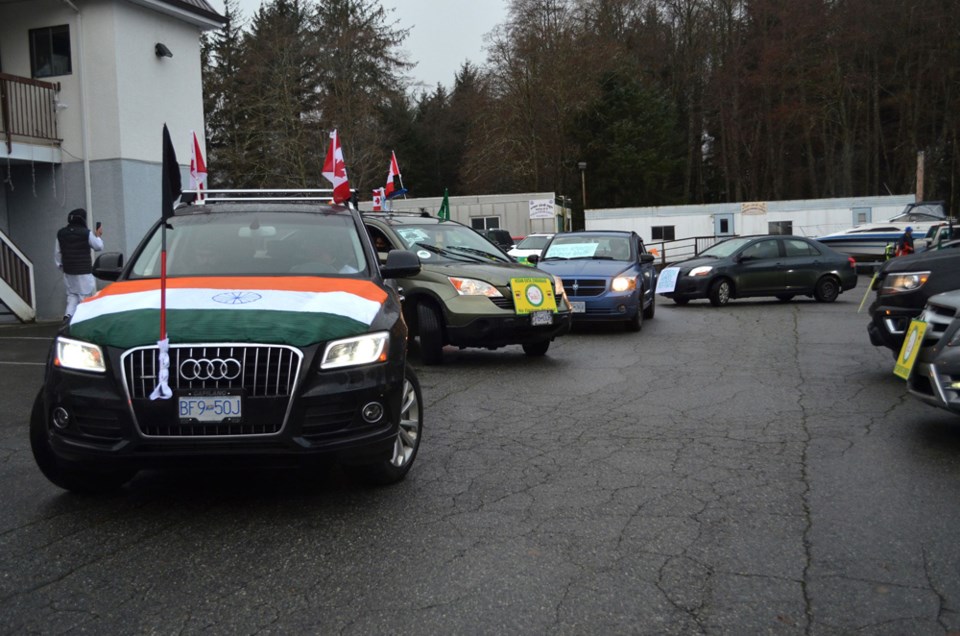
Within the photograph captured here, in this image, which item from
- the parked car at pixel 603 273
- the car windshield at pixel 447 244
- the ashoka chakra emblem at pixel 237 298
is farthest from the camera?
the parked car at pixel 603 273

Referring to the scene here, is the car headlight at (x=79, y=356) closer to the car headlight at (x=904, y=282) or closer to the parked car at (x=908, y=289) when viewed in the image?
the parked car at (x=908, y=289)

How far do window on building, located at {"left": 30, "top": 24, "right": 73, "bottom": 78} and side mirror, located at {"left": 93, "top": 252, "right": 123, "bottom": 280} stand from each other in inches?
593

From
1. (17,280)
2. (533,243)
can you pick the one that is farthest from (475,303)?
(533,243)

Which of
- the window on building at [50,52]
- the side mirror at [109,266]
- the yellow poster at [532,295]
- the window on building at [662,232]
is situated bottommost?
the yellow poster at [532,295]

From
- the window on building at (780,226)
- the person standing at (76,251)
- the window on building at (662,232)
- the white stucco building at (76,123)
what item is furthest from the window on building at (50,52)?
the window on building at (780,226)

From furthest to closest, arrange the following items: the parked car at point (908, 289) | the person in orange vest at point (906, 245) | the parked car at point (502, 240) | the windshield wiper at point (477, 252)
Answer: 1. the person in orange vest at point (906, 245)
2. the parked car at point (502, 240)
3. the windshield wiper at point (477, 252)
4. the parked car at point (908, 289)

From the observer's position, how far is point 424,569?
4121 millimetres

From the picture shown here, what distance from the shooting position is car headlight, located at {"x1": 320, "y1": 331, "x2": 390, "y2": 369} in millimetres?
4738

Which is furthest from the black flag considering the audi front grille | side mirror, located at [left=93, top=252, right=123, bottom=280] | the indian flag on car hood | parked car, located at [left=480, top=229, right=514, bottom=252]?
parked car, located at [left=480, top=229, right=514, bottom=252]

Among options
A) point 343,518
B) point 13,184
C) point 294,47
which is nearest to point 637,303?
point 343,518

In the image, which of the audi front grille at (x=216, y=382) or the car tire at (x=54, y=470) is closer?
the audi front grille at (x=216, y=382)

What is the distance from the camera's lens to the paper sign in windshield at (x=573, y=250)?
49.6 feet

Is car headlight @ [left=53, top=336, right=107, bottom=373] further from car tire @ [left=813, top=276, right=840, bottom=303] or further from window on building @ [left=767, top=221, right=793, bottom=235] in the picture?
window on building @ [left=767, top=221, right=793, bottom=235]

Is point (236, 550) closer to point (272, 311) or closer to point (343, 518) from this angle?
point (343, 518)
